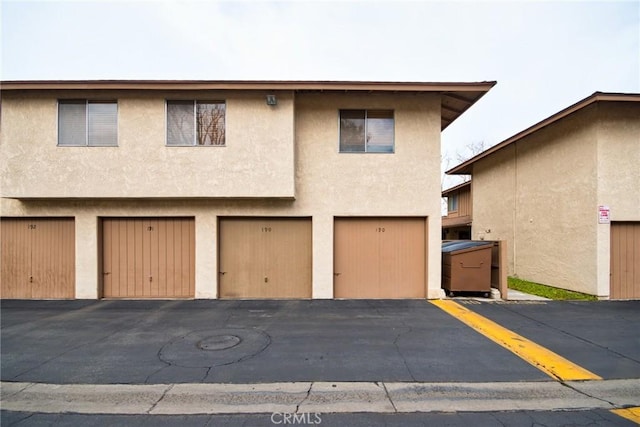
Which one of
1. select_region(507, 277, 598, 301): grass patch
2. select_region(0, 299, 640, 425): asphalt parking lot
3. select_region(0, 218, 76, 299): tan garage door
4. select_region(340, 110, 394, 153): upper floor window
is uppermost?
select_region(340, 110, 394, 153): upper floor window

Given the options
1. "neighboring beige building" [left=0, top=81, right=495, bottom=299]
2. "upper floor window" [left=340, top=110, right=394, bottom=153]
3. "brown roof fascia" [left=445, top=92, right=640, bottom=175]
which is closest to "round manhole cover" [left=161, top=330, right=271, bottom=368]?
"neighboring beige building" [left=0, top=81, right=495, bottom=299]

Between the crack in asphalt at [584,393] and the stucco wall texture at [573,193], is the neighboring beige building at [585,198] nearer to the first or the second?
the stucco wall texture at [573,193]

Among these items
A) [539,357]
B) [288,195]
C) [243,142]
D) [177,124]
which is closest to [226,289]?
[288,195]

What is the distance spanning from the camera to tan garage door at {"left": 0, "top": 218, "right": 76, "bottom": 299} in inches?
324

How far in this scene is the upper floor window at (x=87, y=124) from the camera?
7816 millimetres

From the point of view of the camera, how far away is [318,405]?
3391 millimetres

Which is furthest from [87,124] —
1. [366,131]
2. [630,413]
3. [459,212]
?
[459,212]

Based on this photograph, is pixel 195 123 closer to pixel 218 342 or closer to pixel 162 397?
pixel 218 342

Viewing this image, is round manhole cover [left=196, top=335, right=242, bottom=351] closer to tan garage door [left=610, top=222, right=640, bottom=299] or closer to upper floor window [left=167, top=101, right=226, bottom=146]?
upper floor window [left=167, top=101, right=226, bottom=146]

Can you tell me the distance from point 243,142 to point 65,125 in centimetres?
473

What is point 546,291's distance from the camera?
9.41 m

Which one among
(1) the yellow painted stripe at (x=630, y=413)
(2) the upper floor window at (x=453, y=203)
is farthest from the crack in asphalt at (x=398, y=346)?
(2) the upper floor window at (x=453, y=203)

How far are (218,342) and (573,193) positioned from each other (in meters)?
10.8

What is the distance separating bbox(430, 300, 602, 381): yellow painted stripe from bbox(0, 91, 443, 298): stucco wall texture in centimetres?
170
